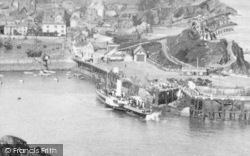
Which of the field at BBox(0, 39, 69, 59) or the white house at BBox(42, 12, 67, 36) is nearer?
the field at BBox(0, 39, 69, 59)

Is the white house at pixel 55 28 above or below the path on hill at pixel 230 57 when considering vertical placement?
above

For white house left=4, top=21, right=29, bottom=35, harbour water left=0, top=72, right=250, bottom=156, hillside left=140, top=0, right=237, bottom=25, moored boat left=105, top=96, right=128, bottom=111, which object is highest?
hillside left=140, top=0, right=237, bottom=25

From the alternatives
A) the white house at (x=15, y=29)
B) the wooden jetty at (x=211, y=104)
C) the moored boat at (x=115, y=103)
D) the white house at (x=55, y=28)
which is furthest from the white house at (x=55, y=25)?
the wooden jetty at (x=211, y=104)

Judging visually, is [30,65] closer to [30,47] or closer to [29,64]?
[29,64]

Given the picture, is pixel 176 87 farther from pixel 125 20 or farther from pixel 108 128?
pixel 125 20

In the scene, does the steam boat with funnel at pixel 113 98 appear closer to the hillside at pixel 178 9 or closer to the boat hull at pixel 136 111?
the boat hull at pixel 136 111

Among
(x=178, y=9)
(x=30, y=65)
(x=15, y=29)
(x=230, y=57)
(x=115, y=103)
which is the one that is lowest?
(x=115, y=103)

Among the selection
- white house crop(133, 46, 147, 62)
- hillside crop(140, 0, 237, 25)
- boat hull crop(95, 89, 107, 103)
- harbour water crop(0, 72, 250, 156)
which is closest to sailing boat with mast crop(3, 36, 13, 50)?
white house crop(133, 46, 147, 62)

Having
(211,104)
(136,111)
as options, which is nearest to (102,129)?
(136,111)

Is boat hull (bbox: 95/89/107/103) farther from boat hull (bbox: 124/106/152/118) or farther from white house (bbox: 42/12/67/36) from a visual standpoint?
white house (bbox: 42/12/67/36)
